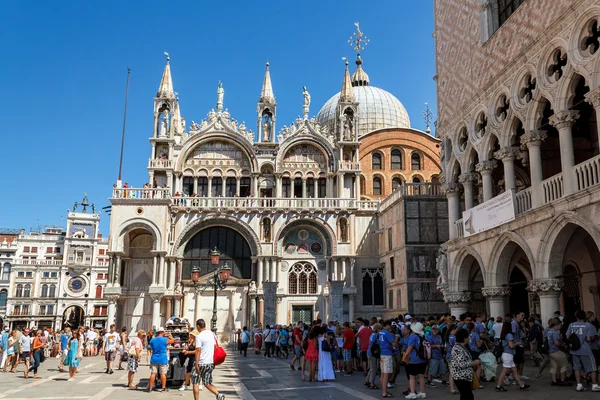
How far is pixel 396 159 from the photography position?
44.0 metres

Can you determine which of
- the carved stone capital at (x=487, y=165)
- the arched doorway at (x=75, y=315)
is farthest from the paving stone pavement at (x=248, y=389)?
the arched doorway at (x=75, y=315)

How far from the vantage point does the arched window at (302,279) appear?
35.9m

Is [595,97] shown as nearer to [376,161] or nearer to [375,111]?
[376,161]

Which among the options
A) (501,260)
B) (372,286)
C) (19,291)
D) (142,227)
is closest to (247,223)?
(142,227)

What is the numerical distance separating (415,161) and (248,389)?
106 ft

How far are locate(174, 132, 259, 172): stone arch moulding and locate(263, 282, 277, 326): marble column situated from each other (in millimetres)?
9377

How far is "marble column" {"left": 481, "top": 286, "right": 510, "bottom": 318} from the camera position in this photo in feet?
65.6

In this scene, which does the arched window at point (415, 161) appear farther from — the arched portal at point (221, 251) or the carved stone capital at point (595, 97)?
the carved stone capital at point (595, 97)

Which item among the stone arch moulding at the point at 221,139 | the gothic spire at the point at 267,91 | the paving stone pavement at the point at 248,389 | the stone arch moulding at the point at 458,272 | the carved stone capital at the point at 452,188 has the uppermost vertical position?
the gothic spire at the point at 267,91

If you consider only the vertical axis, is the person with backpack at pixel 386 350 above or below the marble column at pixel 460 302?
below

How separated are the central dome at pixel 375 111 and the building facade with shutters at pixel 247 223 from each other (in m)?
11.9

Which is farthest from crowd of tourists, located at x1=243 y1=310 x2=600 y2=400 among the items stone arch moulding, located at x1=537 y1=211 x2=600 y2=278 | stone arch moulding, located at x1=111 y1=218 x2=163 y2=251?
stone arch moulding, located at x1=111 y1=218 x2=163 y2=251

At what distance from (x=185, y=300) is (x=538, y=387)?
25.5 m

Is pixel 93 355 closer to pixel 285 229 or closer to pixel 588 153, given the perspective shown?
pixel 285 229
